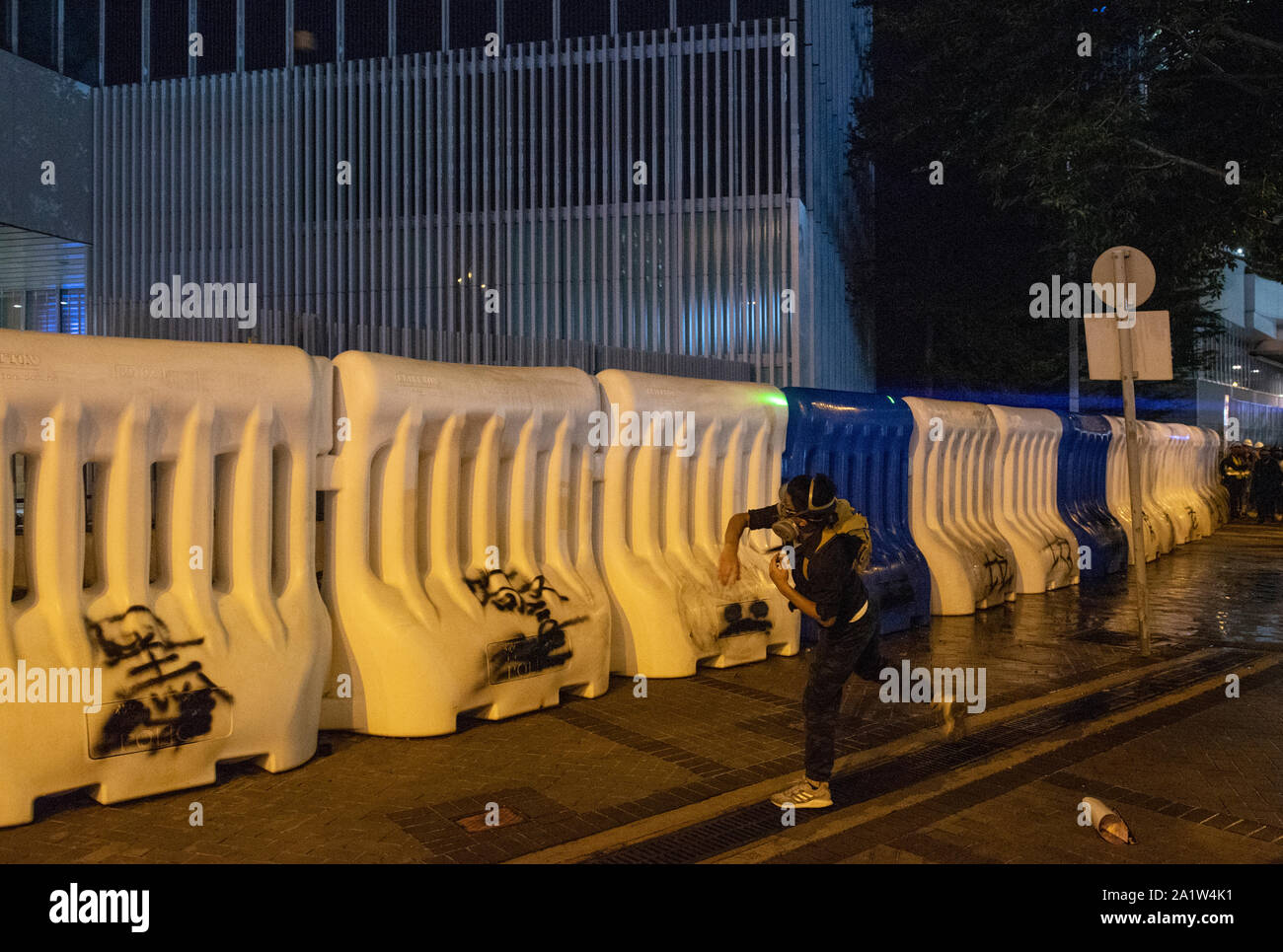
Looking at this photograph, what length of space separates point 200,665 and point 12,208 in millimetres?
20312

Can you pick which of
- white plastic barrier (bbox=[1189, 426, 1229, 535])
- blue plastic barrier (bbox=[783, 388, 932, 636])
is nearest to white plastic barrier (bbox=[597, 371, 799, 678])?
blue plastic barrier (bbox=[783, 388, 932, 636])

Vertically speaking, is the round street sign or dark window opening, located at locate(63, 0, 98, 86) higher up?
dark window opening, located at locate(63, 0, 98, 86)

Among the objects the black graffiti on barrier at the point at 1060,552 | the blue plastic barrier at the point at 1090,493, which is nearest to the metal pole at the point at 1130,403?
the black graffiti on barrier at the point at 1060,552

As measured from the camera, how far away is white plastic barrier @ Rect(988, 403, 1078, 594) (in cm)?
1110

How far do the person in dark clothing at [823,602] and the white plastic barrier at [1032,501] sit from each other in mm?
6692

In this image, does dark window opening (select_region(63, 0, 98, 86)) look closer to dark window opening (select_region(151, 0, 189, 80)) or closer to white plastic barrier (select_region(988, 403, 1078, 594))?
dark window opening (select_region(151, 0, 189, 80))

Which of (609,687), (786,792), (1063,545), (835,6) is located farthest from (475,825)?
(835,6)

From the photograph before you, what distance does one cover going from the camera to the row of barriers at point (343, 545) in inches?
180

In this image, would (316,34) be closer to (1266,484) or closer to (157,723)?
(157,723)

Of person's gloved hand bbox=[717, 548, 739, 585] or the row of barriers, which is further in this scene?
person's gloved hand bbox=[717, 548, 739, 585]

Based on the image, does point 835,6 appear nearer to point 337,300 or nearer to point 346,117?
point 346,117

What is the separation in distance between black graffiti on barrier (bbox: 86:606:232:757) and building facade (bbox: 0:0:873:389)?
57.3ft

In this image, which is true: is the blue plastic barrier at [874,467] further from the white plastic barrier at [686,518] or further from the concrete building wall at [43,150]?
the concrete building wall at [43,150]
